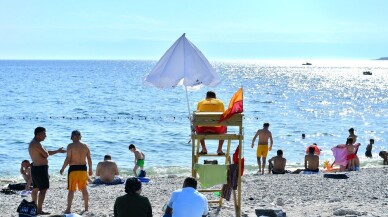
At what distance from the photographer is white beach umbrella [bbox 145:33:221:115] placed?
32.2 ft

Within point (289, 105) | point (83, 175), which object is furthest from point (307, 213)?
point (289, 105)

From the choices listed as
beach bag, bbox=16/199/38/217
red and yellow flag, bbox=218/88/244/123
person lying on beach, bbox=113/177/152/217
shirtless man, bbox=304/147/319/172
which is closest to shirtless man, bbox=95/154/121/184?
shirtless man, bbox=304/147/319/172

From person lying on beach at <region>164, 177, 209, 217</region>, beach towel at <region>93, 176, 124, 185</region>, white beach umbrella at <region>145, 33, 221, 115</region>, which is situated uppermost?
white beach umbrella at <region>145, 33, 221, 115</region>

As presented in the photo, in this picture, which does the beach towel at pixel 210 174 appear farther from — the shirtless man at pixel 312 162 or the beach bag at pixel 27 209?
the shirtless man at pixel 312 162

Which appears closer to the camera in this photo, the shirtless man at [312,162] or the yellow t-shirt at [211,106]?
the yellow t-shirt at [211,106]

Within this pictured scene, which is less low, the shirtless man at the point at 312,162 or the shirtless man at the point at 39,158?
the shirtless man at the point at 39,158

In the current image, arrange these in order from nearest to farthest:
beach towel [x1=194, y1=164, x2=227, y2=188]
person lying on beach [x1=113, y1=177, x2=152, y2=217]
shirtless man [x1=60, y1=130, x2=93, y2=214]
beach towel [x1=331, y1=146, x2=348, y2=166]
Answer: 1. person lying on beach [x1=113, y1=177, x2=152, y2=217]
2. beach towel [x1=194, y1=164, x2=227, y2=188]
3. shirtless man [x1=60, y1=130, x2=93, y2=214]
4. beach towel [x1=331, y1=146, x2=348, y2=166]

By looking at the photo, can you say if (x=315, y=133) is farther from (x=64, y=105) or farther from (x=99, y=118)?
(x=64, y=105)

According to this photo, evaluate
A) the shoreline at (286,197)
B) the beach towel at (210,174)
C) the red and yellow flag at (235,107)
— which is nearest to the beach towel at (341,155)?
the shoreline at (286,197)

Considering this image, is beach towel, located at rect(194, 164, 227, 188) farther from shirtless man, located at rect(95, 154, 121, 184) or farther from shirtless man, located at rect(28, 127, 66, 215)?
shirtless man, located at rect(95, 154, 121, 184)

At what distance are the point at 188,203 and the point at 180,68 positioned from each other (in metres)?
2.90

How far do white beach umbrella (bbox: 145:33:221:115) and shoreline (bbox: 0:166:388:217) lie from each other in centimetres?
214

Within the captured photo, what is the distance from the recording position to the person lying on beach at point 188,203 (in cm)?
750

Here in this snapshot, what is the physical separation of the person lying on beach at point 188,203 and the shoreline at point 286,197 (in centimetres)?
272
